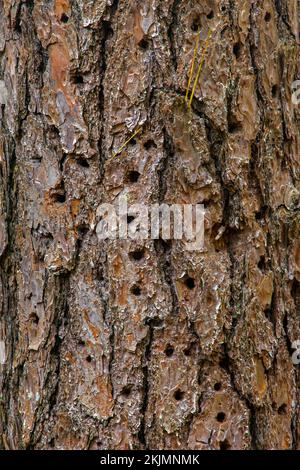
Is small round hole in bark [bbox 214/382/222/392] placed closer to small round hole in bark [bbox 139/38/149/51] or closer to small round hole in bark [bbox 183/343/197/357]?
small round hole in bark [bbox 183/343/197/357]

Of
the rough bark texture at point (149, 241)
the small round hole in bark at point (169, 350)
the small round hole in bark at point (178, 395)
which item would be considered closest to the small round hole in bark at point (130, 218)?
the rough bark texture at point (149, 241)

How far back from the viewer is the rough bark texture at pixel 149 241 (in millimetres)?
1683

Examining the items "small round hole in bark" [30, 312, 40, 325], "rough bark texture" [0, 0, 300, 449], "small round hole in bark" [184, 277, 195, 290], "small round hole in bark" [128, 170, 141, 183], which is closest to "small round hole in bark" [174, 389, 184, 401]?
"rough bark texture" [0, 0, 300, 449]

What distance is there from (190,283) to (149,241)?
0.15 m

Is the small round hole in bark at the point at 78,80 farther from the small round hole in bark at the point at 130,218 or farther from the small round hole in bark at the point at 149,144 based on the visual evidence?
the small round hole in bark at the point at 130,218

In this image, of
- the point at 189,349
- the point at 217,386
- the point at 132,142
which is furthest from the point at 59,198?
the point at 217,386

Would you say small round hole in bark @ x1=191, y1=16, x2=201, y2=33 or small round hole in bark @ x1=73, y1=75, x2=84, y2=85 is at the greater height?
small round hole in bark @ x1=191, y1=16, x2=201, y2=33

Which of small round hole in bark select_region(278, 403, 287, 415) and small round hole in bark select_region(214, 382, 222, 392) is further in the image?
small round hole in bark select_region(278, 403, 287, 415)

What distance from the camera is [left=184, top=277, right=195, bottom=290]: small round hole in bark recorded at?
170 cm

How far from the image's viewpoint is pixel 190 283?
5.58 ft

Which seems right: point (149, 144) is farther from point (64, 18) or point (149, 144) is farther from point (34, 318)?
point (34, 318)

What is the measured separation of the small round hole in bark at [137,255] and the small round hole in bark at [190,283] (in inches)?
5.1

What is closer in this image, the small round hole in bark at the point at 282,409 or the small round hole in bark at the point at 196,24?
the small round hole in bark at the point at 196,24
